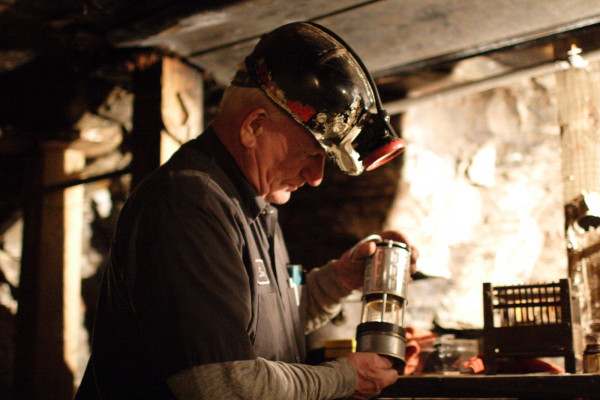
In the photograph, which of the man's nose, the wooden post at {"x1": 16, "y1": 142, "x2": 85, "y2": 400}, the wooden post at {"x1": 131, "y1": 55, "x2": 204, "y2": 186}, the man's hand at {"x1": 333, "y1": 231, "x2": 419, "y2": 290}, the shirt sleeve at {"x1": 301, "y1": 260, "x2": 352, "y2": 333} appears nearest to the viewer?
the man's nose

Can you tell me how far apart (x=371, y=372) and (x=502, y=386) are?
381 mm

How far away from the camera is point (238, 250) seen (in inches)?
57.6

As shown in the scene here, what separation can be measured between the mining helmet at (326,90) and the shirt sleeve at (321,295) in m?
0.53

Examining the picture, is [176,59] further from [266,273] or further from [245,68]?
[266,273]

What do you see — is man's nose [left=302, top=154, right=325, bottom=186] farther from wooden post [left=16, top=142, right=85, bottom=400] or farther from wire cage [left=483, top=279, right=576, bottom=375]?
wooden post [left=16, top=142, right=85, bottom=400]

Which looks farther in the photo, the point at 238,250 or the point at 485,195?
the point at 485,195

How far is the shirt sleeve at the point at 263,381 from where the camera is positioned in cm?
126

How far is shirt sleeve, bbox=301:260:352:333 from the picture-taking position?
211cm

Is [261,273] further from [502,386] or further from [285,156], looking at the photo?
[502,386]

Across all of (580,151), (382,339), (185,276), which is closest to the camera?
(185,276)

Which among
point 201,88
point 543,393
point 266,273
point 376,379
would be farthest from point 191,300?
point 201,88

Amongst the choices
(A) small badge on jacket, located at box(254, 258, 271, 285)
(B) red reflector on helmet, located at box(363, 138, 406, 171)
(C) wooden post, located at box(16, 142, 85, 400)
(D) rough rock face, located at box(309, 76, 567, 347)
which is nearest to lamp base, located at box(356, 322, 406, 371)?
Answer: (A) small badge on jacket, located at box(254, 258, 271, 285)

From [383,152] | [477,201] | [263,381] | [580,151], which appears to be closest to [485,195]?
[477,201]

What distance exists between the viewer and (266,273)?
1669 mm
